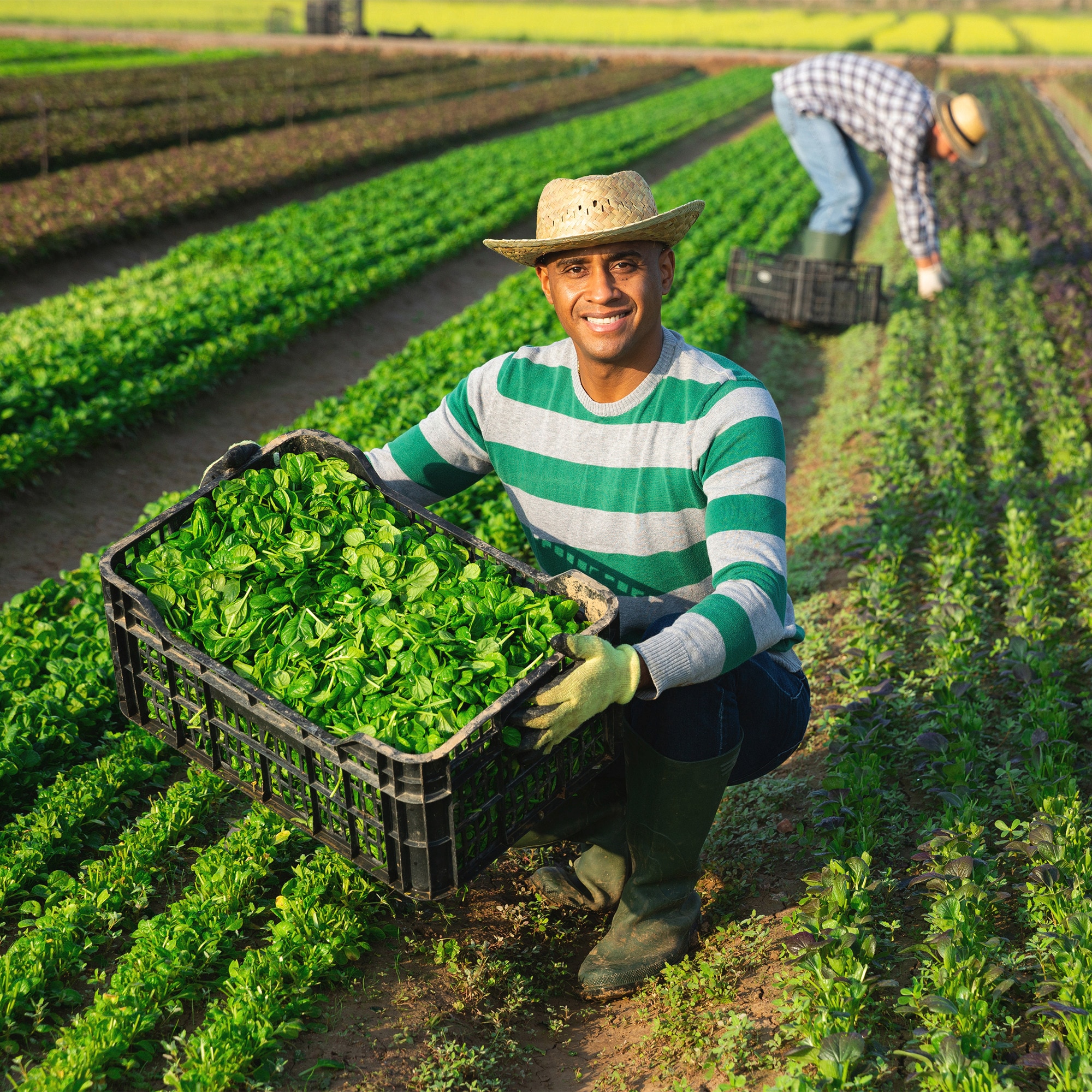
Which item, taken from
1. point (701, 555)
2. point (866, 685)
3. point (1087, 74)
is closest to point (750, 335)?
point (866, 685)

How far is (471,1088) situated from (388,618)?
115 cm

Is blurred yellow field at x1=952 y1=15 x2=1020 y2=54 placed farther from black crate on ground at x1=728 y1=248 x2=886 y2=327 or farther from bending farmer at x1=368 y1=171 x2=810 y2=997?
bending farmer at x1=368 y1=171 x2=810 y2=997

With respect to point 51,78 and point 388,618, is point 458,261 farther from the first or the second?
point 51,78

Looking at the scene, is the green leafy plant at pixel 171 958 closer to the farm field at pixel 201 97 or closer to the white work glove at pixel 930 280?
the white work glove at pixel 930 280

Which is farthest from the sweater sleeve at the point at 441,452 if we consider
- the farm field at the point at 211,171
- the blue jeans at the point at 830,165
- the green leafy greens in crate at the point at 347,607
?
the farm field at the point at 211,171

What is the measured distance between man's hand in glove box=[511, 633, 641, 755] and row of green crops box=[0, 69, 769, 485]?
5.06 metres

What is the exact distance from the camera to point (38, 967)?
262cm

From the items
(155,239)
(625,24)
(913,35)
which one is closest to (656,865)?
(155,239)

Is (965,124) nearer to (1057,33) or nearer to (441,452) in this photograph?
(441,452)

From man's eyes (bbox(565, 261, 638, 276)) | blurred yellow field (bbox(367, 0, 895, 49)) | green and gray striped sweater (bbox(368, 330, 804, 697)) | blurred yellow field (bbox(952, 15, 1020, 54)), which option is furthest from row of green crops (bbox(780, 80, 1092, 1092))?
blurred yellow field (bbox(952, 15, 1020, 54))

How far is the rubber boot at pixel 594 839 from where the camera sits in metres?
2.93

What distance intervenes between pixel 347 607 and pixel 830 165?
762cm

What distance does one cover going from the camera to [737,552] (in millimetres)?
2357

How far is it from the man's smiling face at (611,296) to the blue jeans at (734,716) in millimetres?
737
